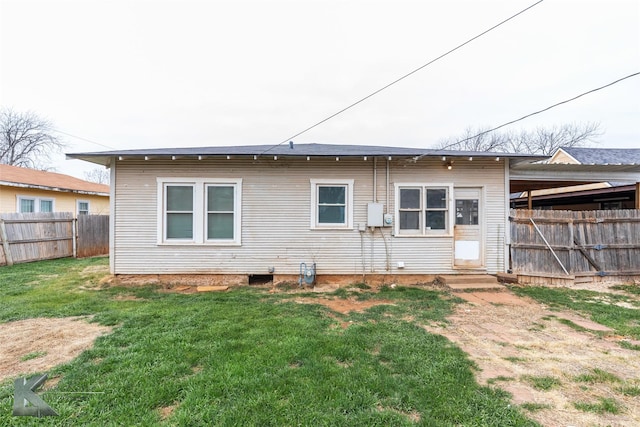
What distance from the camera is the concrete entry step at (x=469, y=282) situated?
225 inches

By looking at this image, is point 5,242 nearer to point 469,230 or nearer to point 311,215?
point 311,215

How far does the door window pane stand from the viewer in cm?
629

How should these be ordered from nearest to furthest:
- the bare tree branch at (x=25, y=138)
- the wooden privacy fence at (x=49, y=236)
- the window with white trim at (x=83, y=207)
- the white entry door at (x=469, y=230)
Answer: the white entry door at (x=469, y=230) → the wooden privacy fence at (x=49, y=236) → the window with white trim at (x=83, y=207) → the bare tree branch at (x=25, y=138)

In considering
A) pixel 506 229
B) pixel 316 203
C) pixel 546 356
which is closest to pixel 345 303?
pixel 316 203

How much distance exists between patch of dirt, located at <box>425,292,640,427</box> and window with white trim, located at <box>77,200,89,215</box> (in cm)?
1621

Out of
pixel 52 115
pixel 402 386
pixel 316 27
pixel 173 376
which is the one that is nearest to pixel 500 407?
pixel 402 386

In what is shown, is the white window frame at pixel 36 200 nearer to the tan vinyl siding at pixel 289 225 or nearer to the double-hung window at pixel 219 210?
the tan vinyl siding at pixel 289 225

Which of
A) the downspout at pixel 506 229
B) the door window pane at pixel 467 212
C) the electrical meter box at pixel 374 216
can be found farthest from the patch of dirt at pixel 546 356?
the electrical meter box at pixel 374 216

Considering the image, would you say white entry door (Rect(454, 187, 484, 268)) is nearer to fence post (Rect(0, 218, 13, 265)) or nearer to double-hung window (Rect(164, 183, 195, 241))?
double-hung window (Rect(164, 183, 195, 241))

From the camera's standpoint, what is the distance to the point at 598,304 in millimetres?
4648

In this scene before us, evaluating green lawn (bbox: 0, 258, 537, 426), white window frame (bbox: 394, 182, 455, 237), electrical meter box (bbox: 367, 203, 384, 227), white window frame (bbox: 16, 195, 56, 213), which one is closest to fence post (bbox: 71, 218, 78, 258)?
white window frame (bbox: 16, 195, 56, 213)

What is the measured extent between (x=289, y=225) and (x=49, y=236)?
9.05m

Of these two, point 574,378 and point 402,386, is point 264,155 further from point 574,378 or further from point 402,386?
point 574,378

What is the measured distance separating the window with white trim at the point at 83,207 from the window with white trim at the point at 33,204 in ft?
4.52
